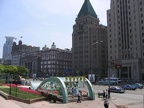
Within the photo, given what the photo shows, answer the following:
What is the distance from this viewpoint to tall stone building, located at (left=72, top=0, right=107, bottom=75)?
121512 millimetres

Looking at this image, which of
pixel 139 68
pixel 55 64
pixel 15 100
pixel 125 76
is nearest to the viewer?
pixel 15 100

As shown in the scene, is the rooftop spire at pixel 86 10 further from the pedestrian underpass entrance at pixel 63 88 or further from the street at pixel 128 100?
the pedestrian underpass entrance at pixel 63 88

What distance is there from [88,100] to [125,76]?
2787 inches

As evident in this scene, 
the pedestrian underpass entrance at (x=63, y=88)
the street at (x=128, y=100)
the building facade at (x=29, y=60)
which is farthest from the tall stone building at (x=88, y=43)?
the pedestrian underpass entrance at (x=63, y=88)

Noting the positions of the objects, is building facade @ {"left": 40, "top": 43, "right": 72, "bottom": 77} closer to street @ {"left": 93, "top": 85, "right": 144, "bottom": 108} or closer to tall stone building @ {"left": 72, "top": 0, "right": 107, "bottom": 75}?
tall stone building @ {"left": 72, "top": 0, "right": 107, "bottom": 75}

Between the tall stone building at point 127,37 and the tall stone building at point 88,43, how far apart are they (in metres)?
15.4

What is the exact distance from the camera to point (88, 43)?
126 metres

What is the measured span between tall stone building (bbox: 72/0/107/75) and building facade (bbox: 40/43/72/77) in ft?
51.4

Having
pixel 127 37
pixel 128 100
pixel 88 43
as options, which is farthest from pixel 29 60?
pixel 128 100

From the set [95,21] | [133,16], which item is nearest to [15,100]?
[133,16]

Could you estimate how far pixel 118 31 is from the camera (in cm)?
10438

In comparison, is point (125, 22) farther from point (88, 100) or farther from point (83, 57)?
point (88, 100)

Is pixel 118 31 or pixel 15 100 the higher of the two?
pixel 118 31

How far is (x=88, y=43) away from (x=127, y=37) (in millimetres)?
30203
